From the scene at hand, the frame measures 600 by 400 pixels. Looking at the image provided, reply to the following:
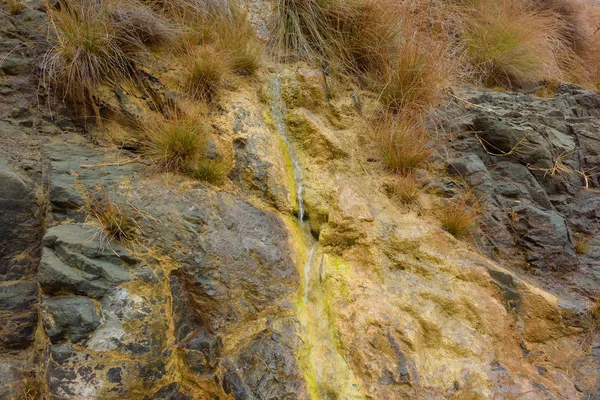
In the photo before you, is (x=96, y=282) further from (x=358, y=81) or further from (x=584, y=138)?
(x=584, y=138)

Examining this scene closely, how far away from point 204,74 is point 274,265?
140cm

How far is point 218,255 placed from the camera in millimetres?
2154

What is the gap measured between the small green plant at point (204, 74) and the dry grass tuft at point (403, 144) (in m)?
1.21

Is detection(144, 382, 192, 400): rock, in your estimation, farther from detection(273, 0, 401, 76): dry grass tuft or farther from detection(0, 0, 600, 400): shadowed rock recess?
detection(273, 0, 401, 76): dry grass tuft

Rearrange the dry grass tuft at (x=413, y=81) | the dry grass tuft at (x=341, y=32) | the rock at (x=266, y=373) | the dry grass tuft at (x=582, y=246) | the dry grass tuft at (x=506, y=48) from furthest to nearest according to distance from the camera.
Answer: the dry grass tuft at (x=506, y=48)
the dry grass tuft at (x=341, y=32)
the dry grass tuft at (x=413, y=81)
the dry grass tuft at (x=582, y=246)
the rock at (x=266, y=373)

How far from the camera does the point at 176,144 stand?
2373 mm

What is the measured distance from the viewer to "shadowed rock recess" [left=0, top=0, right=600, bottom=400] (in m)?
1.88

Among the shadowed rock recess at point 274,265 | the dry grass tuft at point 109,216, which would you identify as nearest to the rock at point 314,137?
the shadowed rock recess at point 274,265

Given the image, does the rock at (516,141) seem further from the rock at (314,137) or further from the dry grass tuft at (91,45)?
the dry grass tuft at (91,45)

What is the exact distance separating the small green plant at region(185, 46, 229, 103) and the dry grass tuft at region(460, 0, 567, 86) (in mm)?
2646

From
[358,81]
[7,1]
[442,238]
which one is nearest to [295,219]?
[442,238]

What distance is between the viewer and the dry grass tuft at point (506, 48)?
409 centimetres

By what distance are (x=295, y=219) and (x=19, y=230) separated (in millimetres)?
1487

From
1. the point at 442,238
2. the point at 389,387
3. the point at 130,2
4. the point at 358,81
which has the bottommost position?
the point at 389,387
